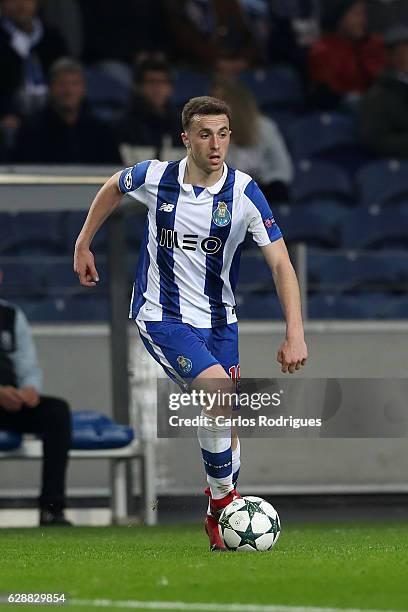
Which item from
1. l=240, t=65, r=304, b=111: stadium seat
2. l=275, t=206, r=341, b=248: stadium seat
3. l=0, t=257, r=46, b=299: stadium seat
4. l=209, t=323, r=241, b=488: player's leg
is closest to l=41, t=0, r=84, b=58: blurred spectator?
l=240, t=65, r=304, b=111: stadium seat

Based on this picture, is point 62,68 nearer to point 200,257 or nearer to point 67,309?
point 67,309

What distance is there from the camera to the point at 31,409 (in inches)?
393

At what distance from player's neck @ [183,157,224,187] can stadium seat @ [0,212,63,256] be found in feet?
16.0

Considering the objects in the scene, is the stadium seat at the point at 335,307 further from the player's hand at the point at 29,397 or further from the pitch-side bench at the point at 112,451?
the player's hand at the point at 29,397

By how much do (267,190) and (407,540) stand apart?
19.7 ft

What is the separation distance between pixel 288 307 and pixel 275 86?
27.8 feet

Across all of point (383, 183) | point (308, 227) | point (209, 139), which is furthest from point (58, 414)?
point (383, 183)

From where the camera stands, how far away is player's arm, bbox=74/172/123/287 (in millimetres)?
6488

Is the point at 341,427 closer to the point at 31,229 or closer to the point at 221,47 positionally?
the point at 31,229

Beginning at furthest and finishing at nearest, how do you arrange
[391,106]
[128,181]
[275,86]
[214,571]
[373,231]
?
[275,86], [391,106], [373,231], [128,181], [214,571]

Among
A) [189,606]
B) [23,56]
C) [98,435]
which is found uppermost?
[23,56]

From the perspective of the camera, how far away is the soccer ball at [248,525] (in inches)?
243

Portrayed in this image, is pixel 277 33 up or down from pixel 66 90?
up

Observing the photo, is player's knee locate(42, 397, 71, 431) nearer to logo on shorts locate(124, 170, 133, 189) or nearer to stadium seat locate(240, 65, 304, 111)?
logo on shorts locate(124, 170, 133, 189)
